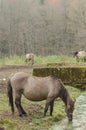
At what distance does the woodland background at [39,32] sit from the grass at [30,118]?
30.7 meters

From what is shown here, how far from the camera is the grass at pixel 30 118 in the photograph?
9.31 m

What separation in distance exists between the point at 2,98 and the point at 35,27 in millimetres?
31246

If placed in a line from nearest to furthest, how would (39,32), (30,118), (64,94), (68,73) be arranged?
(30,118) → (64,94) → (68,73) → (39,32)

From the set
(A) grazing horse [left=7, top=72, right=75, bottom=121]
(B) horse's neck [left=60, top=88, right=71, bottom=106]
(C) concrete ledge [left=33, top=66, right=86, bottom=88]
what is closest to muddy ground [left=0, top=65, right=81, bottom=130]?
(A) grazing horse [left=7, top=72, right=75, bottom=121]

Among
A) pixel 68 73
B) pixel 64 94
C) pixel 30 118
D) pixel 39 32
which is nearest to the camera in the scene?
pixel 30 118

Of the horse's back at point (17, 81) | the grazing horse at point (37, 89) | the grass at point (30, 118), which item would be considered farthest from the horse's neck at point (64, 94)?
the horse's back at point (17, 81)

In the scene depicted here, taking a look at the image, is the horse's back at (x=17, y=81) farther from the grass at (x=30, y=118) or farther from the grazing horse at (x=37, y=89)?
the grass at (x=30, y=118)

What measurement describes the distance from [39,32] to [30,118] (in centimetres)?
3389

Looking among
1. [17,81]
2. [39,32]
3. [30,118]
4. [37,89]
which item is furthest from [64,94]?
[39,32]

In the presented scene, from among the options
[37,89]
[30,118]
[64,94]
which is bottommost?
[30,118]

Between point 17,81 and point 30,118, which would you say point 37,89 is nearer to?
point 17,81

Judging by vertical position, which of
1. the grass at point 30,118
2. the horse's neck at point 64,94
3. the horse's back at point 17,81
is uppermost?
the horse's back at point 17,81

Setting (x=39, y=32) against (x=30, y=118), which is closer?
(x=30, y=118)

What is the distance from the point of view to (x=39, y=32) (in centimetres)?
4394
